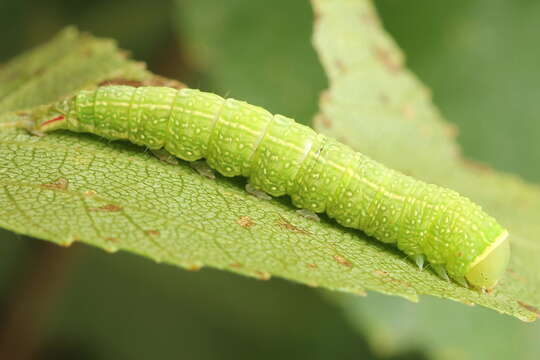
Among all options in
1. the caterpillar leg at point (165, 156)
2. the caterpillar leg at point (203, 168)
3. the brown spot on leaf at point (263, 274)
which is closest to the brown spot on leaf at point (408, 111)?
the caterpillar leg at point (203, 168)

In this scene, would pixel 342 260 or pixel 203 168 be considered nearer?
pixel 342 260

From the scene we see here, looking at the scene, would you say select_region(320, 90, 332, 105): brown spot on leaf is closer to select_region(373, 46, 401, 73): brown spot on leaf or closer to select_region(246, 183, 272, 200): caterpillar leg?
select_region(373, 46, 401, 73): brown spot on leaf

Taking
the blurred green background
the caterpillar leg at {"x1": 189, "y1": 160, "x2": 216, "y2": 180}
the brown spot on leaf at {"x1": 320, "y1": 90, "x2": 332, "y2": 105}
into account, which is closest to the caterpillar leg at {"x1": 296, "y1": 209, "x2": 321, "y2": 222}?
the caterpillar leg at {"x1": 189, "y1": 160, "x2": 216, "y2": 180}

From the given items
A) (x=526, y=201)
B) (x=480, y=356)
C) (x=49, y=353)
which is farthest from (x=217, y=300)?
(x=526, y=201)

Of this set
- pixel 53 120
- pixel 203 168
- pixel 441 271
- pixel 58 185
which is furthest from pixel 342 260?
pixel 53 120

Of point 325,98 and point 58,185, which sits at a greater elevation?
point 325,98

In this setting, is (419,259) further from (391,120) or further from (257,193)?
(391,120)

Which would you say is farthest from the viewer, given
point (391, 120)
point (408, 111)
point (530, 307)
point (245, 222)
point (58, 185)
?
point (408, 111)
